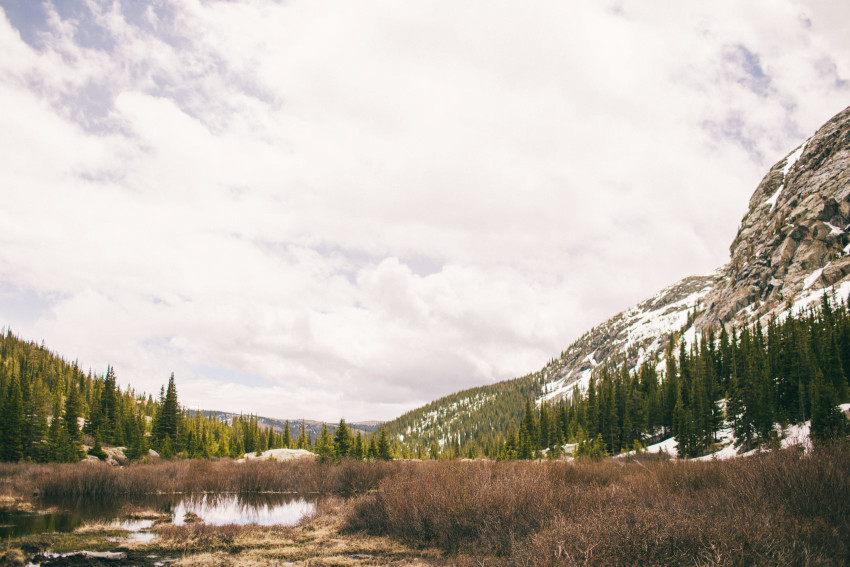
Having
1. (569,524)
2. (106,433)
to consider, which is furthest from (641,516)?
(106,433)

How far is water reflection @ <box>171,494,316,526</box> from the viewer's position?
26.0 m

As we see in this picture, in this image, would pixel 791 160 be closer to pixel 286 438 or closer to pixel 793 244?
pixel 793 244

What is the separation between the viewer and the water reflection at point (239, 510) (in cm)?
2602

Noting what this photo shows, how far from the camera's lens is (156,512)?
92.7ft

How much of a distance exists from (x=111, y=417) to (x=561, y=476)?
73.9m

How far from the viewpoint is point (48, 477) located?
3841cm

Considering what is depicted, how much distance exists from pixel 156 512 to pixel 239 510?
4973 millimetres

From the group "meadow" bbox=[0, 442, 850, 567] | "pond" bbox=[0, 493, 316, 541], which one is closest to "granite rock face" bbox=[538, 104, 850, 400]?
"meadow" bbox=[0, 442, 850, 567]

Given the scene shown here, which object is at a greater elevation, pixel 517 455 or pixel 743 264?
pixel 743 264

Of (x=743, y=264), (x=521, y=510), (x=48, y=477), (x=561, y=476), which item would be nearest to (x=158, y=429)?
(x=48, y=477)

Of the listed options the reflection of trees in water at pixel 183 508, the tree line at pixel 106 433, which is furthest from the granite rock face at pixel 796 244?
the reflection of trees in water at pixel 183 508

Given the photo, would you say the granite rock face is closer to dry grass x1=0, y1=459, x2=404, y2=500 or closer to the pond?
dry grass x1=0, y1=459, x2=404, y2=500

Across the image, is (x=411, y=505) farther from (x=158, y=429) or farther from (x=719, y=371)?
(x=719, y=371)

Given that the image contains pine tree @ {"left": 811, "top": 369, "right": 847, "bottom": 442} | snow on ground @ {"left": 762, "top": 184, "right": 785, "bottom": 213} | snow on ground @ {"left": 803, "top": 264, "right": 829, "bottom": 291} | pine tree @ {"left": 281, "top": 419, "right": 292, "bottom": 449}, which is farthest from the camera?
snow on ground @ {"left": 762, "top": 184, "right": 785, "bottom": 213}
